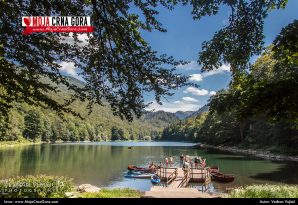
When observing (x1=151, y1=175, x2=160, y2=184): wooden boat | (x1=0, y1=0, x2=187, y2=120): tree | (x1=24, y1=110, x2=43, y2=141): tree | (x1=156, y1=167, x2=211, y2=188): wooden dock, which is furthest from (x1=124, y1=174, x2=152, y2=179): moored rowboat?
(x1=24, y1=110, x2=43, y2=141): tree

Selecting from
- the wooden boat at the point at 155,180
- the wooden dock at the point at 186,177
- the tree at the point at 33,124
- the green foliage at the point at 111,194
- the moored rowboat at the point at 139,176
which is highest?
the tree at the point at 33,124

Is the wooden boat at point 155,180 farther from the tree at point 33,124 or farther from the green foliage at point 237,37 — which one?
the tree at point 33,124

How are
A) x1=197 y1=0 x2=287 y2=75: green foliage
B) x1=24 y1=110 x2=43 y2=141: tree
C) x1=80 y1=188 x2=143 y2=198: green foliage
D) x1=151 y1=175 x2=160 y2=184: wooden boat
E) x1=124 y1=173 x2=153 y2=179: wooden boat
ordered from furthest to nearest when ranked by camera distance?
1. x1=24 y1=110 x2=43 y2=141: tree
2. x1=124 y1=173 x2=153 y2=179: wooden boat
3. x1=151 y1=175 x2=160 y2=184: wooden boat
4. x1=80 y1=188 x2=143 y2=198: green foliage
5. x1=197 y1=0 x2=287 y2=75: green foliage

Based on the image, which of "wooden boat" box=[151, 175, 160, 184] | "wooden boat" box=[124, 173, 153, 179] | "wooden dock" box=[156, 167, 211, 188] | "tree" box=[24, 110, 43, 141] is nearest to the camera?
"wooden dock" box=[156, 167, 211, 188]

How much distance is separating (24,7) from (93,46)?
235cm

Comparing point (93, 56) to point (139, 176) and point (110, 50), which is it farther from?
point (139, 176)

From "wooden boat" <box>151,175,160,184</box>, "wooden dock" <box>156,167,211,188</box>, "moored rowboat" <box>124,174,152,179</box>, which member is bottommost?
"moored rowboat" <box>124,174,152,179</box>

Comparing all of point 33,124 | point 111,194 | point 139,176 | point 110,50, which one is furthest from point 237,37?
point 33,124

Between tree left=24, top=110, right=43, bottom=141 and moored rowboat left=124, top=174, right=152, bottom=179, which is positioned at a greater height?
tree left=24, top=110, right=43, bottom=141

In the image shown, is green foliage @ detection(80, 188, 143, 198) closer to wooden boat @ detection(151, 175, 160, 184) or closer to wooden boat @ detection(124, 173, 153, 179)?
wooden boat @ detection(151, 175, 160, 184)

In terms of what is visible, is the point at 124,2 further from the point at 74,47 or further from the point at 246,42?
the point at 246,42

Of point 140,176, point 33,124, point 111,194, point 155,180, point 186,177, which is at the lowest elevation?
point 140,176

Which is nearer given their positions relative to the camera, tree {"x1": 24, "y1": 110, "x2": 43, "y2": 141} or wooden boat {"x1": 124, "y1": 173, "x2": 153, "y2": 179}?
wooden boat {"x1": 124, "y1": 173, "x2": 153, "y2": 179}

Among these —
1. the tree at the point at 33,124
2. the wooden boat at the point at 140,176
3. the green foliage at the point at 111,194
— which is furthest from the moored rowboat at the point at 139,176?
the tree at the point at 33,124
